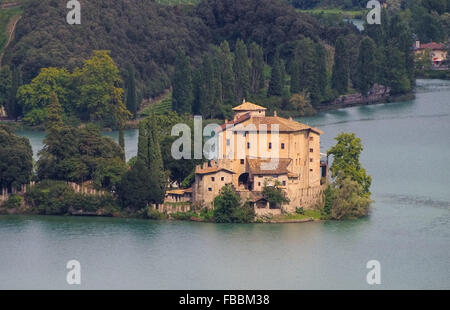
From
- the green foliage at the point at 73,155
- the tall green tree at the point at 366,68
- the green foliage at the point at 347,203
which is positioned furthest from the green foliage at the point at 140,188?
the tall green tree at the point at 366,68

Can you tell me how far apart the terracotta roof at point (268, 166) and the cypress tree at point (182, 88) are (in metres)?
40.6

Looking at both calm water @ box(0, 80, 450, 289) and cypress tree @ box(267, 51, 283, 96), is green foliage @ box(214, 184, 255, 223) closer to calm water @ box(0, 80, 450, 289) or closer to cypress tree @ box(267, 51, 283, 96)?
calm water @ box(0, 80, 450, 289)

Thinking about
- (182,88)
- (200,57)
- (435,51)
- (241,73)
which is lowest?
(182,88)

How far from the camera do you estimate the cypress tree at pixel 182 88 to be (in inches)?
5359

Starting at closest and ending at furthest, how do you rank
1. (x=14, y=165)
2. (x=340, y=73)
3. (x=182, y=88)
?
(x=14, y=165), (x=182, y=88), (x=340, y=73)

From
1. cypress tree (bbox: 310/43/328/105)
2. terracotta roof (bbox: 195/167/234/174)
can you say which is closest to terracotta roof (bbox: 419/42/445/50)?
cypress tree (bbox: 310/43/328/105)

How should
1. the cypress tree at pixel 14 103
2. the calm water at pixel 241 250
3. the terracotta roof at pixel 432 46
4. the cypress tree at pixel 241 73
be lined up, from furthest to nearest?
the terracotta roof at pixel 432 46, the cypress tree at pixel 241 73, the cypress tree at pixel 14 103, the calm water at pixel 241 250

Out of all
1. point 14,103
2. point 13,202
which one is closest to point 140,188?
point 13,202

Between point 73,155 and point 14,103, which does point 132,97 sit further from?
point 73,155

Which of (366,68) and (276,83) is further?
(366,68)

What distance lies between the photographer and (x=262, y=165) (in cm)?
9512

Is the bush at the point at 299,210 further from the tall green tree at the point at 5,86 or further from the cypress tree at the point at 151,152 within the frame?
the tall green tree at the point at 5,86

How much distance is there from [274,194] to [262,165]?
2358 millimetres
